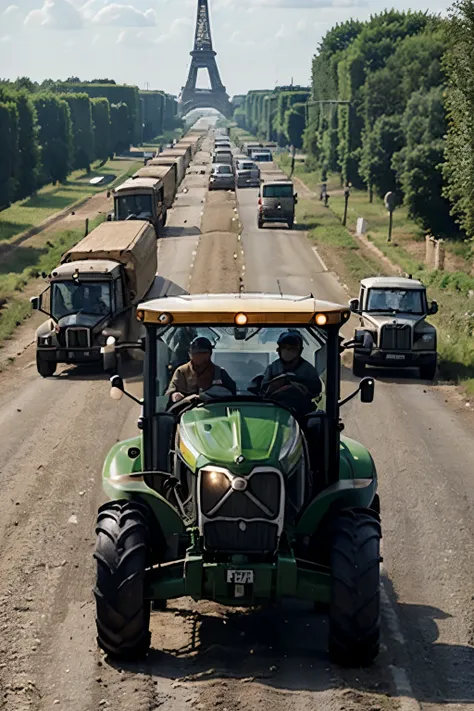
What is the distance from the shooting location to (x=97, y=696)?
29.8ft

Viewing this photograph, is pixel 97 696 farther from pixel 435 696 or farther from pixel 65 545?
pixel 65 545

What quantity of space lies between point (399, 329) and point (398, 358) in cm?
67

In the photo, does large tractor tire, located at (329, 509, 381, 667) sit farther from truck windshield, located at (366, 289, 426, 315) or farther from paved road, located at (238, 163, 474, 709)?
truck windshield, located at (366, 289, 426, 315)

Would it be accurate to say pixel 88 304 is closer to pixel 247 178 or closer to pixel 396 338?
pixel 396 338

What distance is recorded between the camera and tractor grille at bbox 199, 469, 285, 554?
909 centimetres

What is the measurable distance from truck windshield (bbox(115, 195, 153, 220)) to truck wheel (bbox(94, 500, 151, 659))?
150 ft

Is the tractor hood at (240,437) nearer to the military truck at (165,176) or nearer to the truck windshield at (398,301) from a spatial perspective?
the truck windshield at (398,301)

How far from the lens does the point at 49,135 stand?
100125mm

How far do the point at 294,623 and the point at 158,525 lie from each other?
5.59ft

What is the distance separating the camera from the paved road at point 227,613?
30.0 ft

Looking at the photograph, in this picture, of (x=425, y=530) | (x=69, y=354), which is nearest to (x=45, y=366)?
(x=69, y=354)

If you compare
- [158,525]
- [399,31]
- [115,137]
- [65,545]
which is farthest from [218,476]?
[115,137]

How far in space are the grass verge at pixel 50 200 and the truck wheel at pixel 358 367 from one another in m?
37.4

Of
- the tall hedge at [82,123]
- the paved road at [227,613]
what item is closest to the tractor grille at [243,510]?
the paved road at [227,613]
